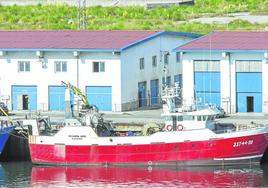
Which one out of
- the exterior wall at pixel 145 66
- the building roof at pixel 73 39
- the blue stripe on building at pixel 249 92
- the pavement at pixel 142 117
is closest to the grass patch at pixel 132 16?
the exterior wall at pixel 145 66

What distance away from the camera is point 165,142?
79.5 meters

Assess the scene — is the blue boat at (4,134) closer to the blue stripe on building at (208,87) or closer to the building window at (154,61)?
the blue stripe on building at (208,87)

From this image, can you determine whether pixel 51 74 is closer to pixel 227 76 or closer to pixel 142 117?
pixel 142 117

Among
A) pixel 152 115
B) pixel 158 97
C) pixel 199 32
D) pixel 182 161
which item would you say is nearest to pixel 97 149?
pixel 182 161

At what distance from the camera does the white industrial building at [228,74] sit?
297 ft

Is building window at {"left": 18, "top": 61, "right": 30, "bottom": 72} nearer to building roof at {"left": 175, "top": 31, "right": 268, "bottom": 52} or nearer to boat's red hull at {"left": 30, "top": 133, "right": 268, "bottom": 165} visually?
building roof at {"left": 175, "top": 31, "right": 268, "bottom": 52}

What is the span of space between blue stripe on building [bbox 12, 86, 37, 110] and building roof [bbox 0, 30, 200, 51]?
2.61 meters

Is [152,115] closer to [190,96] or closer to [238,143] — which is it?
[190,96]

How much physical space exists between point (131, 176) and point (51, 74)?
18.3m

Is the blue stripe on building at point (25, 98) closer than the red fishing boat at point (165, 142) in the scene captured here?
No

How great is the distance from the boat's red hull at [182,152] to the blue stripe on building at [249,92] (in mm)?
10707

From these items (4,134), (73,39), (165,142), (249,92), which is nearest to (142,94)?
(73,39)

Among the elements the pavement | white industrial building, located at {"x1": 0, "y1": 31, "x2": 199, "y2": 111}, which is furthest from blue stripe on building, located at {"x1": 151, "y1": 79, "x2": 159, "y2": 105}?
the pavement

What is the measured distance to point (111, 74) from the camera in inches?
3676
